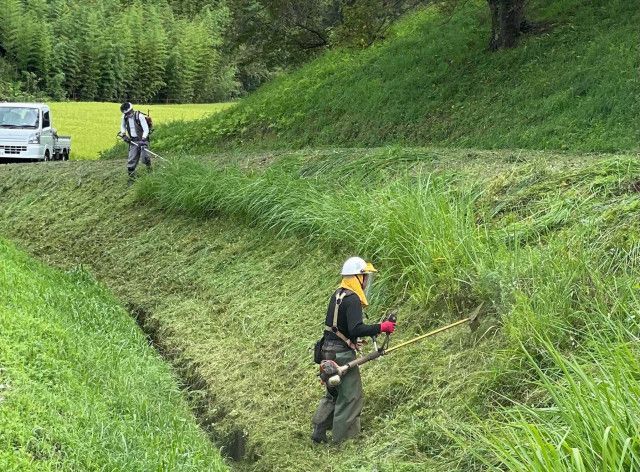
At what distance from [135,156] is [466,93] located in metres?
7.10

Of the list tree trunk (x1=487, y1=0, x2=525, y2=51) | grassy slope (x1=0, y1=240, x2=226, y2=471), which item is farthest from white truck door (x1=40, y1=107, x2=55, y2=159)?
grassy slope (x1=0, y1=240, x2=226, y2=471)

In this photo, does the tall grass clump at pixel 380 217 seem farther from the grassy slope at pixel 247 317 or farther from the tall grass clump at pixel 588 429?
the tall grass clump at pixel 588 429

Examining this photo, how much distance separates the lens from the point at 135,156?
15055mm

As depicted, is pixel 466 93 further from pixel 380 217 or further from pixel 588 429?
pixel 588 429

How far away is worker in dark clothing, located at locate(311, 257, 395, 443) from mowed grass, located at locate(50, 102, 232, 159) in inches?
914

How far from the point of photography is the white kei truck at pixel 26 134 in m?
22.1

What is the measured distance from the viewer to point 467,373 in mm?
6062

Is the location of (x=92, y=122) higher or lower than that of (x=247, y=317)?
lower

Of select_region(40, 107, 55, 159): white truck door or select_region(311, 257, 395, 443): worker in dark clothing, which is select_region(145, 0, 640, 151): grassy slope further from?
select_region(311, 257, 395, 443): worker in dark clothing

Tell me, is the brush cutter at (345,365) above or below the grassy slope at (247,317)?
above

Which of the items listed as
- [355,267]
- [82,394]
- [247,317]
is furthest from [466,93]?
[82,394]

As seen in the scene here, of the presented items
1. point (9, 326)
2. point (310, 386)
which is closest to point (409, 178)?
point (310, 386)

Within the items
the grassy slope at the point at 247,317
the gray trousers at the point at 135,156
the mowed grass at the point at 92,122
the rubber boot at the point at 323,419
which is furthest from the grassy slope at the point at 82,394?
the mowed grass at the point at 92,122

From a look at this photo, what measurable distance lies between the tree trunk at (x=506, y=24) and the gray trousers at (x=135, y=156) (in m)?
8.13
